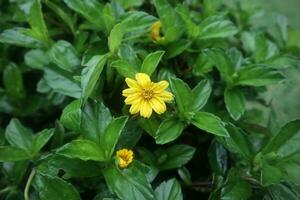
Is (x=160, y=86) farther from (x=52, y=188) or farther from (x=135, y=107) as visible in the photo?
(x=52, y=188)

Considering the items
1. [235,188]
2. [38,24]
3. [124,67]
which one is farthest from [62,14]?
[235,188]

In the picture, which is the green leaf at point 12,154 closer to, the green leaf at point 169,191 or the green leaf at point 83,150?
the green leaf at point 83,150

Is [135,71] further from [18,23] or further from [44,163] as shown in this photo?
[18,23]

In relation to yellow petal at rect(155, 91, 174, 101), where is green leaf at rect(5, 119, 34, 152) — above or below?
below

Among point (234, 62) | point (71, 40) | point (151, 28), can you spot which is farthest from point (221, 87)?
point (71, 40)

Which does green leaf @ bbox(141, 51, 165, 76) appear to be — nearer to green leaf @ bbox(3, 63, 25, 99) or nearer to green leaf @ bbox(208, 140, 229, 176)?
green leaf @ bbox(208, 140, 229, 176)

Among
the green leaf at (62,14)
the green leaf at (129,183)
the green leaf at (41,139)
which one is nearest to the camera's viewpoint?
the green leaf at (129,183)

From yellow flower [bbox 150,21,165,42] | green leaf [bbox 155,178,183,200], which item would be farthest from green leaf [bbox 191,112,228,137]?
yellow flower [bbox 150,21,165,42]

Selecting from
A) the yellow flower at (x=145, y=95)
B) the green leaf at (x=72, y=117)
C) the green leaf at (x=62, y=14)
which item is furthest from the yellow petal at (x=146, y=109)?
the green leaf at (x=62, y=14)
